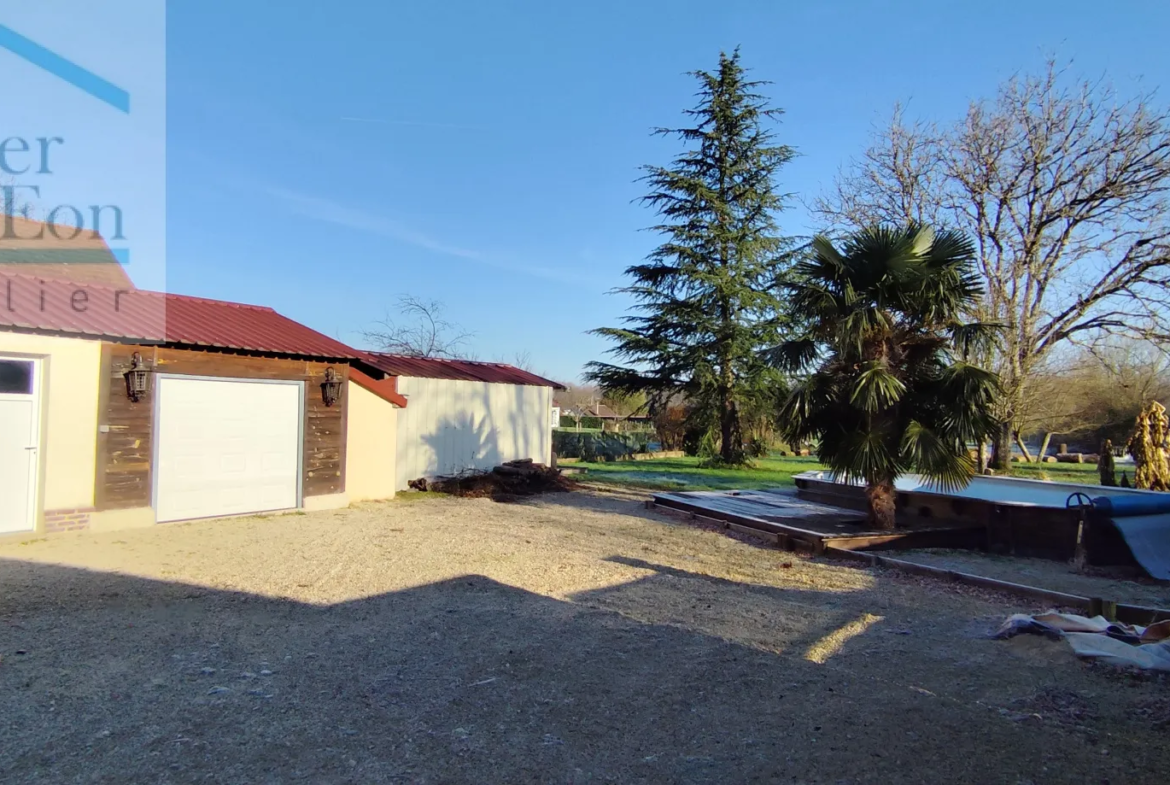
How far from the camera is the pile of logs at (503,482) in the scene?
14.7 metres

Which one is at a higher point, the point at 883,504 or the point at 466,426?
the point at 466,426

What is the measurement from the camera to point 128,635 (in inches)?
196

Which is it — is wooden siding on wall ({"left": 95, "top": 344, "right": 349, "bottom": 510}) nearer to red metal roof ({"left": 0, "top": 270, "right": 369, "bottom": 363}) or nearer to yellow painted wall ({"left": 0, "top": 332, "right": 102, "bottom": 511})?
yellow painted wall ({"left": 0, "top": 332, "right": 102, "bottom": 511})

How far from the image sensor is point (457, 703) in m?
3.93

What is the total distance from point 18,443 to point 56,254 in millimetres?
3885

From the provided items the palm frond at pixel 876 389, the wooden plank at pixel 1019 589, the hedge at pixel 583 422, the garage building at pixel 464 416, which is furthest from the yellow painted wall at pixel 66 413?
→ the hedge at pixel 583 422

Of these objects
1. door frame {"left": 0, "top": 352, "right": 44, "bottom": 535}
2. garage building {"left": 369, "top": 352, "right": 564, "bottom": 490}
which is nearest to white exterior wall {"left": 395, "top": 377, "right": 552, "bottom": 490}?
garage building {"left": 369, "top": 352, "right": 564, "bottom": 490}

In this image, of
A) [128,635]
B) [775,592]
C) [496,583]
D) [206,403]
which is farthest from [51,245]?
[775,592]

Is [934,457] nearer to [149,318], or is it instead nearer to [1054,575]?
[1054,575]

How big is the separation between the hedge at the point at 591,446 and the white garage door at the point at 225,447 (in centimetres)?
1542

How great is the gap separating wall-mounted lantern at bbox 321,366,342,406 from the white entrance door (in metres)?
3.94

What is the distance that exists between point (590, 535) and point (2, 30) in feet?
31.2

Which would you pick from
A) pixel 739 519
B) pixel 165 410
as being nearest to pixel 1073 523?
pixel 739 519

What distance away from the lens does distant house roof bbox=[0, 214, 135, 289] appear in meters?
9.88
